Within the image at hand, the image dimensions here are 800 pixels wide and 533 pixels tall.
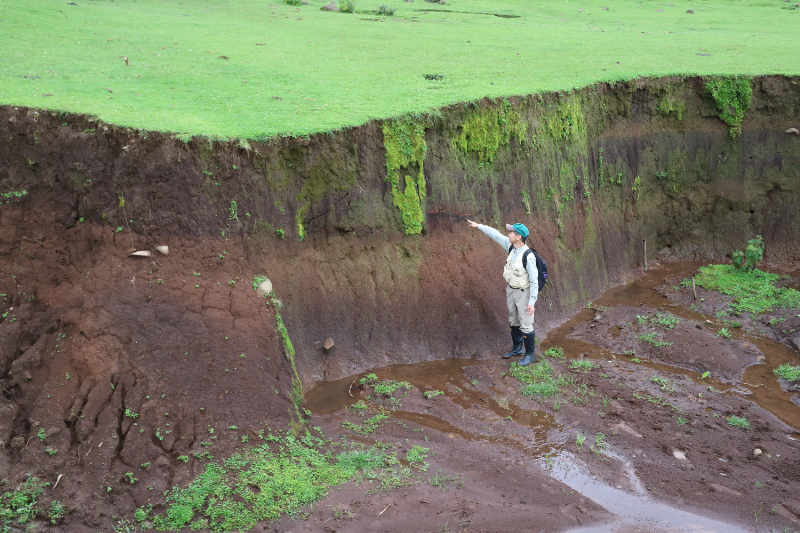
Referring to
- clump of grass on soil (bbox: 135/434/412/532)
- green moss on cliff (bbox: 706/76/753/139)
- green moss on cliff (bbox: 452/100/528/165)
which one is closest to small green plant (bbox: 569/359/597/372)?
green moss on cliff (bbox: 452/100/528/165)

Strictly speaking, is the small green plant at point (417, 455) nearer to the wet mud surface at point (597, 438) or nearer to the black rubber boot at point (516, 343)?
the wet mud surface at point (597, 438)

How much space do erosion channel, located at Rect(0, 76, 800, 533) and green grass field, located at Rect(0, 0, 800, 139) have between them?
0.68 m

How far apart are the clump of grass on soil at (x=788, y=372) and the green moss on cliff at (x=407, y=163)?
5.24 m

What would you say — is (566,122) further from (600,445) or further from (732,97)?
(600,445)

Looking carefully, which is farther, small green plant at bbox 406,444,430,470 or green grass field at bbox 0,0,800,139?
green grass field at bbox 0,0,800,139

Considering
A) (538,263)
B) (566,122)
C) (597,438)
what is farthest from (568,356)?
(566,122)

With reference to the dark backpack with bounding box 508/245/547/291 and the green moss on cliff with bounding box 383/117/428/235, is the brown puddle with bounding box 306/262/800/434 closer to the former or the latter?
the dark backpack with bounding box 508/245/547/291

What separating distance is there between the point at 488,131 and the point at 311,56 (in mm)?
4732

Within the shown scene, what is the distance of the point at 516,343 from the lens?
9125 mm

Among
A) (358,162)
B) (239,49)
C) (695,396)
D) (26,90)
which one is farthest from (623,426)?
(239,49)

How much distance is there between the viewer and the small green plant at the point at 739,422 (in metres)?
7.87

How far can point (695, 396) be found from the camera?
8602 mm

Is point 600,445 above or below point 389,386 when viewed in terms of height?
below

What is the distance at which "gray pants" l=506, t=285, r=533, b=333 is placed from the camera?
8.66 m
